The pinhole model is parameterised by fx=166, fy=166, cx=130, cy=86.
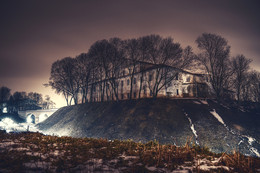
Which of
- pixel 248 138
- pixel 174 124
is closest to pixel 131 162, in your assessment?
pixel 174 124

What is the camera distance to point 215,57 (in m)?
36.8

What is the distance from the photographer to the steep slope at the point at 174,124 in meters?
23.9

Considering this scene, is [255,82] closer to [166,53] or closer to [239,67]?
[239,67]

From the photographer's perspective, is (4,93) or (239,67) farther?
(4,93)

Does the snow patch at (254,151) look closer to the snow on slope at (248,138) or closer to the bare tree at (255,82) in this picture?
the snow on slope at (248,138)

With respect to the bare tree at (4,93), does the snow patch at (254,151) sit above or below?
below

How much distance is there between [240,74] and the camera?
131 feet

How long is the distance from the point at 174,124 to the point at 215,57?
1898 centimetres

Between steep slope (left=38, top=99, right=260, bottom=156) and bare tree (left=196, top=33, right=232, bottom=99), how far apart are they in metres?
6.98

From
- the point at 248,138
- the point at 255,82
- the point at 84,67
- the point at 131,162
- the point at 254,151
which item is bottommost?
the point at 254,151

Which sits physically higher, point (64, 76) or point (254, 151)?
point (64, 76)

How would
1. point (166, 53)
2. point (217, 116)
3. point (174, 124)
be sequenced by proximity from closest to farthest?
1. point (174, 124)
2. point (217, 116)
3. point (166, 53)

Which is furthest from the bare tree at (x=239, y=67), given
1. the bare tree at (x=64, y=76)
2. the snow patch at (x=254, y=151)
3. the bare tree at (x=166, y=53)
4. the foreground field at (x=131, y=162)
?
the bare tree at (x=64, y=76)

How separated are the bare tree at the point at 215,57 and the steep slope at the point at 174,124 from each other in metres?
6.98
